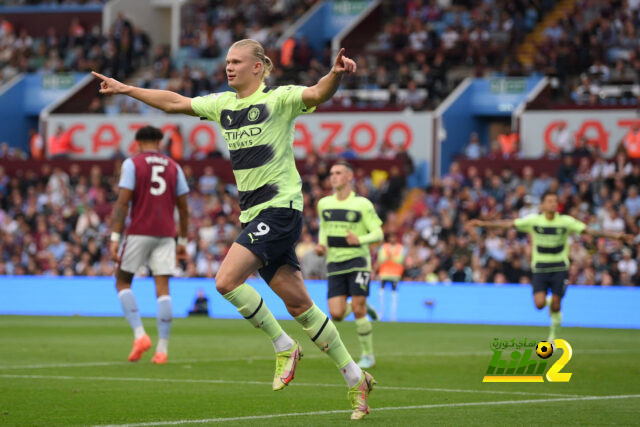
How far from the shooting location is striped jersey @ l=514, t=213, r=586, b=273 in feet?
59.1

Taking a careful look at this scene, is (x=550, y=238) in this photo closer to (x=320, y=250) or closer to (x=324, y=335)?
(x=320, y=250)

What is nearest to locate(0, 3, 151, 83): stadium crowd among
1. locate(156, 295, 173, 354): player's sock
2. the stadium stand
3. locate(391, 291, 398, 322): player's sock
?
the stadium stand

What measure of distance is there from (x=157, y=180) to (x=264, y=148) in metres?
4.98

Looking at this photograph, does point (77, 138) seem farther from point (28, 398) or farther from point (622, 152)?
point (28, 398)

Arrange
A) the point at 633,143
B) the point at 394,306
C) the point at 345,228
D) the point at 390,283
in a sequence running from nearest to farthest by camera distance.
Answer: the point at 345,228, the point at 394,306, the point at 390,283, the point at 633,143

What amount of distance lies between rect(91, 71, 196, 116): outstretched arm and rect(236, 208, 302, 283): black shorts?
1.00 metres

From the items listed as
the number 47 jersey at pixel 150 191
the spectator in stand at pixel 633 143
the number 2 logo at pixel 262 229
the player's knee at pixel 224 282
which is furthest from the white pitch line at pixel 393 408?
the spectator in stand at pixel 633 143

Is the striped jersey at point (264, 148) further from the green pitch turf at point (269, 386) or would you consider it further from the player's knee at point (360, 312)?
the player's knee at point (360, 312)

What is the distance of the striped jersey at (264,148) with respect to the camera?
8.44 m

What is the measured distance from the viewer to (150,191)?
1323cm

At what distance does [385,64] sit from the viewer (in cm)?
3600

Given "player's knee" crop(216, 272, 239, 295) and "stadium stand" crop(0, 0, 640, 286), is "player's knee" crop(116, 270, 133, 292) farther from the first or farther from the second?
"stadium stand" crop(0, 0, 640, 286)

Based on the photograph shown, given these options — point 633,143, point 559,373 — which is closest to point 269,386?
point 559,373

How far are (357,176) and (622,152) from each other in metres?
6.84
